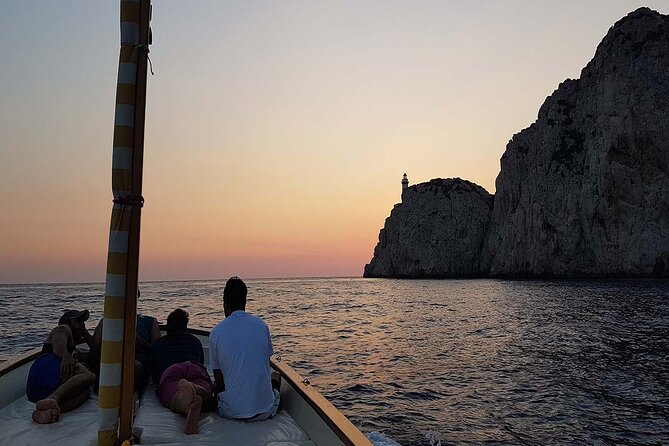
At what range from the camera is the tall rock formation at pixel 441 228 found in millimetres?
118688

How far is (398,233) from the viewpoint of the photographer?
136250 millimetres

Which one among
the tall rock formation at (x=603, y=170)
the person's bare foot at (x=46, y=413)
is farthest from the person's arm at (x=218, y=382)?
the tall rock formation at (x=603, y=170)

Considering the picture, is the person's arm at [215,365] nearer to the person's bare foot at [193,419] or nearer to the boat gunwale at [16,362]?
the person's bare foot at [193,419]

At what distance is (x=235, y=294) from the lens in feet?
16.9

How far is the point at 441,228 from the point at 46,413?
120382 mm

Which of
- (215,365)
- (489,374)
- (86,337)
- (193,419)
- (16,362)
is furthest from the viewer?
(489,374)

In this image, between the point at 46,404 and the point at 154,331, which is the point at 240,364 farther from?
the point at 154,331

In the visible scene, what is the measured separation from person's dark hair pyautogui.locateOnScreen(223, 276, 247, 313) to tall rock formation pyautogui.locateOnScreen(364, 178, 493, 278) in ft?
376

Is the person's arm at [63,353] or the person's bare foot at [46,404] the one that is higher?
the person's arm at [63,353]

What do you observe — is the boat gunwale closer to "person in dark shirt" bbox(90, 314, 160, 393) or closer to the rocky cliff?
"person in dark shirt" bbox(90, 314, 160, 393)

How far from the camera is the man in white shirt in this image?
4918 millimetres

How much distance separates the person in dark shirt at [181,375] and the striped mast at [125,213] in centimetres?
120

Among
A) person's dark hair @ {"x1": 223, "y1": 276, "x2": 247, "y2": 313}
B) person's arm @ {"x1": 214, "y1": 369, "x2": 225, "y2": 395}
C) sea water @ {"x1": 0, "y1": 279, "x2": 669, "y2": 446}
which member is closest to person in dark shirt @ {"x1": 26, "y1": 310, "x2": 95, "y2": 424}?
person's arm @ {"x1": 214, "y1": 369, "x2": 225, "y2": 395}

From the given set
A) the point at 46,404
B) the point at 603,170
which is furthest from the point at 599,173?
the point at 46,404
